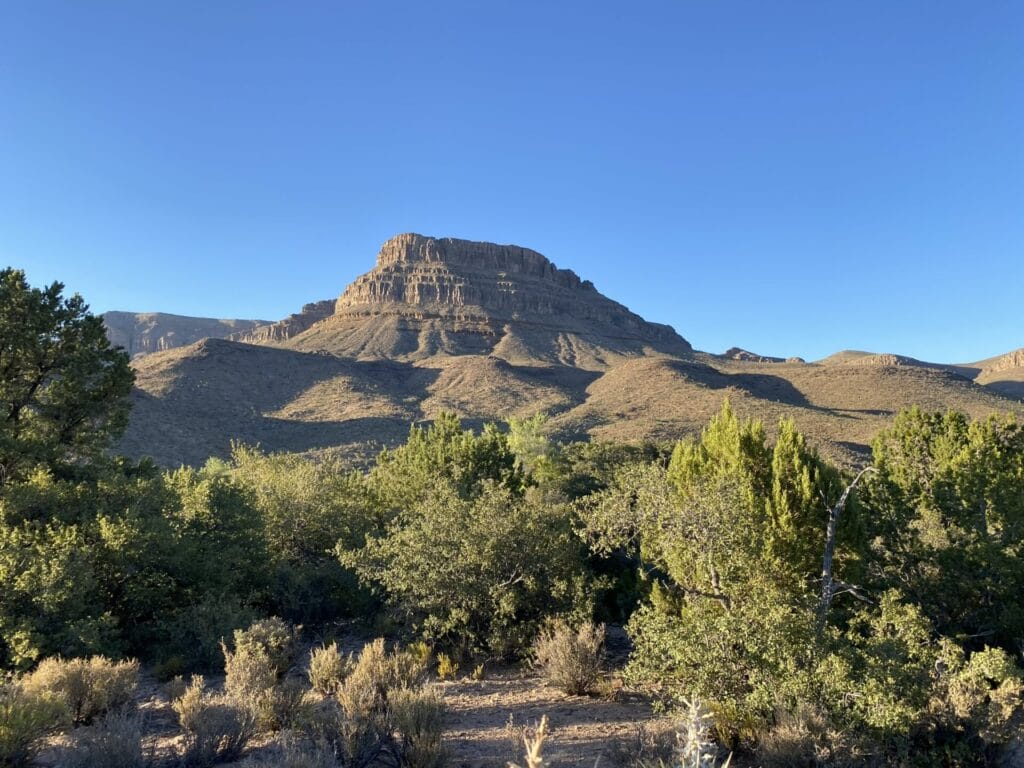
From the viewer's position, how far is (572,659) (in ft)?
33.8

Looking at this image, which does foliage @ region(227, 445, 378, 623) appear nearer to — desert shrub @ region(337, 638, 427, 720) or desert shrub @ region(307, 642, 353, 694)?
desert shrub @ region(307, 642, 353, 694)

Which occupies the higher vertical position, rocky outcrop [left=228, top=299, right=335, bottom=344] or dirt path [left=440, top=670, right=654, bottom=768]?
rocky outcrop [left=228, top=299, right=335, bottom=344]

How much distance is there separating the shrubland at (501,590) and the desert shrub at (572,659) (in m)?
0.05

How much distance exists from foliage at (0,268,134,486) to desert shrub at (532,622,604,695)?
11.6m

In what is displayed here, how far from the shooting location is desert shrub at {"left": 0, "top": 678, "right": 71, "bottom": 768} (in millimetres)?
6473

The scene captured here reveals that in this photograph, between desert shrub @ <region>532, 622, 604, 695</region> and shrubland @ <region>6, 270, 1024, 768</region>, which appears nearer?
shrubland @ <region>6, 270, 1024, 768</region>

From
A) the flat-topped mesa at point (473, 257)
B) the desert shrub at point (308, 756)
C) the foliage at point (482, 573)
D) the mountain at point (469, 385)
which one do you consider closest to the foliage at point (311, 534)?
the foliage at point (482, 573)

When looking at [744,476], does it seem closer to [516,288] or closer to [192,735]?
[192,735]

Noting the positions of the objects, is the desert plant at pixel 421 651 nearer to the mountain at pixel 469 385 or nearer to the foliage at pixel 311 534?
the foliage at pixel 311 534

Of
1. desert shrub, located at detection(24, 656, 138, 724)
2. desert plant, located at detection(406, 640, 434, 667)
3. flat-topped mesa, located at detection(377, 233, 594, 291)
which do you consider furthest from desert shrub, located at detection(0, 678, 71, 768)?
flat-topped mesa, located at detection(377, 233, 594, 291)

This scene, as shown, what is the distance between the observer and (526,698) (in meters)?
10.3

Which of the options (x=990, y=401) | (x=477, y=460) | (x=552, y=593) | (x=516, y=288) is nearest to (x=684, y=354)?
(x=516, y=288)

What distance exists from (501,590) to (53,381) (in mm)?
11672

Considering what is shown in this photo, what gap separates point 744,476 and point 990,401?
60.9m
